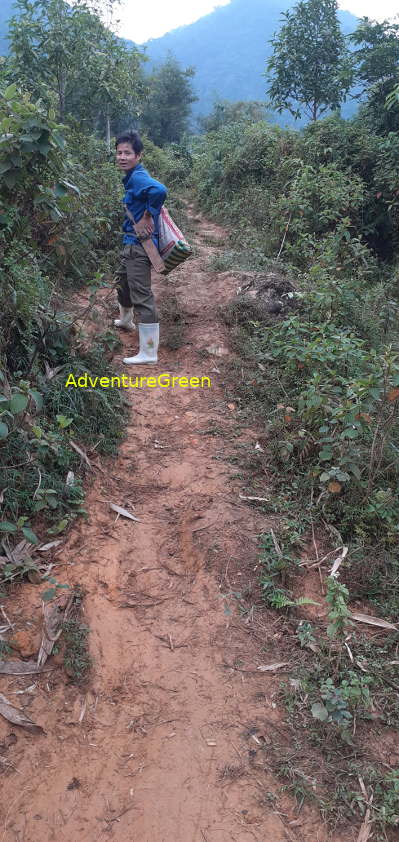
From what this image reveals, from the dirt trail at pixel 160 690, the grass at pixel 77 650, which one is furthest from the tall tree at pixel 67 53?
the grass at pixel 77 650

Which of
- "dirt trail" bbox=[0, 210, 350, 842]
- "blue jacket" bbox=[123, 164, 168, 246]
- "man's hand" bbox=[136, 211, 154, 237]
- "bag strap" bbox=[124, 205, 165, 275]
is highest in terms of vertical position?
"blue jacket" bbox=[123, 164, 168, 246]

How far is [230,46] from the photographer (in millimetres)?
119750

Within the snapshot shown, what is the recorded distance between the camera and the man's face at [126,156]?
13.0 feet

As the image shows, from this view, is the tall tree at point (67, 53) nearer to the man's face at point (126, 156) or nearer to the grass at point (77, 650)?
the man's face at point (126, 156)

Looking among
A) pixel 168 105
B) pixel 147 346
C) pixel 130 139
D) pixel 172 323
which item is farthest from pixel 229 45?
pixel 147 346

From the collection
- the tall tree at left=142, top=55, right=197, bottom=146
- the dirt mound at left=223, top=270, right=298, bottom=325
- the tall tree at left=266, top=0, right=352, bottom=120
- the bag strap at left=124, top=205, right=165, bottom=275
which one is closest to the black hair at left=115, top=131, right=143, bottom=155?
the bag strap at left=124, top=205, right=165, bottom=275

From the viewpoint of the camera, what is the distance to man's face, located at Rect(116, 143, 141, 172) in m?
3.95

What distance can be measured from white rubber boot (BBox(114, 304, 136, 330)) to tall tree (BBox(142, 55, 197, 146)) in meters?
20.2

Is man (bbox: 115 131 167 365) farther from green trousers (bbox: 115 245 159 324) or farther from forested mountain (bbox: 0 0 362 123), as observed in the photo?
forested mountain (bbox: 0 0 362 123)

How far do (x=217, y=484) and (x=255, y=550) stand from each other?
1.86ft

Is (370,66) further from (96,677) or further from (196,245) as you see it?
(96,677)

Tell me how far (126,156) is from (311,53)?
27.8 feet

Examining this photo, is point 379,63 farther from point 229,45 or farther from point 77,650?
point 229,45

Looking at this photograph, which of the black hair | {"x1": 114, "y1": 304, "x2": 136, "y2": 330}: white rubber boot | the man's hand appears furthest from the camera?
{"x1": 114, "y1": 304, "x2": 136, "y2": 330}: white rubber boot
